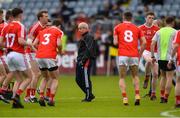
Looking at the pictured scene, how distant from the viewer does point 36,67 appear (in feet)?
67.5

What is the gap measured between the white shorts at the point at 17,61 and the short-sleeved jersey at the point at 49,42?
30.5 inches

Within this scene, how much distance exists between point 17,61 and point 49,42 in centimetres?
119

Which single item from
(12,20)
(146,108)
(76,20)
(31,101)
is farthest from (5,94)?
(76,20)

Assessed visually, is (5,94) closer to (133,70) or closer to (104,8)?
(133,70)

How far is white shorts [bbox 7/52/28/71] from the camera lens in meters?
18.0

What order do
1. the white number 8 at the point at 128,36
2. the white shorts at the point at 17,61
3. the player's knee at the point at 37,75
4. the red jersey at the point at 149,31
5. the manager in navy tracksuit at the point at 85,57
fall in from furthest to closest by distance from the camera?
the red jersey at the point at 149,31
the manager in navy tracksuit at the point at 85,57
the player's knee at the point at 37,75
the white number 8 at the point at 128,36
the white shorts at the point at 17,61

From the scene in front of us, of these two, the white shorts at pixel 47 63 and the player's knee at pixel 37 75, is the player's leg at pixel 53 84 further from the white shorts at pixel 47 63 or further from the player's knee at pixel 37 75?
the player's knee at pixel 37 75

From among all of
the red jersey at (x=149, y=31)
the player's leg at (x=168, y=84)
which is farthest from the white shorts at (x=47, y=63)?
the red jersey at (x=149, y=31)

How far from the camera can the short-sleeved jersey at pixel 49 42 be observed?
18.7 m

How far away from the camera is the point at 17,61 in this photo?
1797 cm

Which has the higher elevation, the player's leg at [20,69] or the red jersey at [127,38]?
the red jersey at [127,38]

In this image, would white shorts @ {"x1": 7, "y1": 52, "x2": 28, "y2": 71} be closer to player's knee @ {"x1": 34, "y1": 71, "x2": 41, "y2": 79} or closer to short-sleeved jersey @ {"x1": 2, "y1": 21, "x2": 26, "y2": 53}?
short-sleeved jersey @ {"x1": 2, "y1": 21, "x2": 26, "y2": 53}

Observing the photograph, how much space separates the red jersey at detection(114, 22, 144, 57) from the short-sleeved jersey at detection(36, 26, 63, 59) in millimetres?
1452

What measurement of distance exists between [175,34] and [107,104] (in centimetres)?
245
